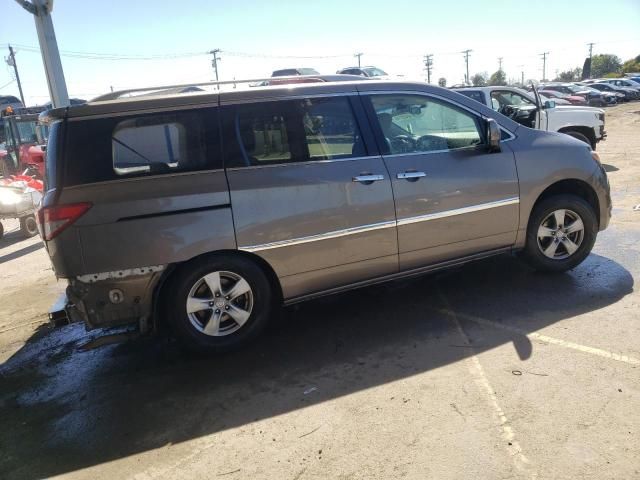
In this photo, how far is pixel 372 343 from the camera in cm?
388

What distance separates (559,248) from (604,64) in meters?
95.5

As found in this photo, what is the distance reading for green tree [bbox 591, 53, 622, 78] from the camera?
82688 millimetres

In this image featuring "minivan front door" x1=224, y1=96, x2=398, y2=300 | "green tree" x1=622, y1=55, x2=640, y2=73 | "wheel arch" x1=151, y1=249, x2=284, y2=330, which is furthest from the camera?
"green tree" x1=622, y1=55, x2=640, y2=73

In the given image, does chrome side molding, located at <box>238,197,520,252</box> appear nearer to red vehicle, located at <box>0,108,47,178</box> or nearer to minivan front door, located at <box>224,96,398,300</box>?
minivan front door, located at <box>224,96,398,300</box>

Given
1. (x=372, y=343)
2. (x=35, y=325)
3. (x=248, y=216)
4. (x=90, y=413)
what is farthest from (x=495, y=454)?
(x=35, y=325)

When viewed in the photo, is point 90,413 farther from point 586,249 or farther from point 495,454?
point 586,249

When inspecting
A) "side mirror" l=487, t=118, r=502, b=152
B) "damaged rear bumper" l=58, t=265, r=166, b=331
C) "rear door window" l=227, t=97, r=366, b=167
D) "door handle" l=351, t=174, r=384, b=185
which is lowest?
"damaged rear bumper" l=58, t=265, r=166, b=331

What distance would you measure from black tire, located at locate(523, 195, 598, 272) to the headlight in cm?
888

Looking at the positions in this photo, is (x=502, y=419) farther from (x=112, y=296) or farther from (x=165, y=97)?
(x=165, y=97)

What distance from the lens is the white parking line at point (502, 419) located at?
8.11 feet

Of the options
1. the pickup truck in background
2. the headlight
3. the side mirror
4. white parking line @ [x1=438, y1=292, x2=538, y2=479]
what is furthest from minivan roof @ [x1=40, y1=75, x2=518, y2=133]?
the headlight

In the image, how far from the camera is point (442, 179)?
13.8 feet

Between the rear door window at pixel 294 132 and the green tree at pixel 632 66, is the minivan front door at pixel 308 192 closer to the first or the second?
the rear door window at pixel 294 132

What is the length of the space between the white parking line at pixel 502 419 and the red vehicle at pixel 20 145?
12.6 meters
